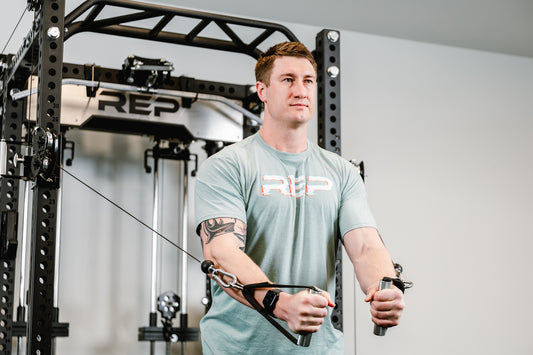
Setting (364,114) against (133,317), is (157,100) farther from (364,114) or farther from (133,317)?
(364,114)

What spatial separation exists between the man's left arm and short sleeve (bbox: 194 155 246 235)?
35cm

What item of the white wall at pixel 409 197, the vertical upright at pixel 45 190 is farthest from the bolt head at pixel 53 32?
the white wall at pixel 409 197

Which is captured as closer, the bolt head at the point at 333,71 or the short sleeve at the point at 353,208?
the short sleeve at the point at 353,208

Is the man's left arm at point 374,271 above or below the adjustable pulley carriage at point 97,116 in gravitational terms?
below

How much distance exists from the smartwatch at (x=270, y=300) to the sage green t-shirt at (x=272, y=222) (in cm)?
24

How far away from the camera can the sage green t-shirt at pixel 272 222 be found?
6.03ft

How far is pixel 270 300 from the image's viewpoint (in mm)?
1591

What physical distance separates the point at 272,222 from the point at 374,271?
31cm

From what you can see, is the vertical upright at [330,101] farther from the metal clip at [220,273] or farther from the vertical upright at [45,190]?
the metal clip at [220,273]

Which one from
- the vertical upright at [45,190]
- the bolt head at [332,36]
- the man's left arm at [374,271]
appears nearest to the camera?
the man's left arm at [374,271]

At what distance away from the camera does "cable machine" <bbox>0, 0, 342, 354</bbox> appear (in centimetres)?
256

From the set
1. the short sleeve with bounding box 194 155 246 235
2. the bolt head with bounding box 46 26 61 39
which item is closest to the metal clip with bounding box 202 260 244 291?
the short sleeve with bounding box 194 155 246 235

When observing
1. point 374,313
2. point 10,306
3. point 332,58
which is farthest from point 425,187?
point 374,313

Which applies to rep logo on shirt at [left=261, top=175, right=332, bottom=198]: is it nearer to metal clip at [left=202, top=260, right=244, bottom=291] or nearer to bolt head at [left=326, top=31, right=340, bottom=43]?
metal clip at [left=202, top=260, right=244, bottom=291]
